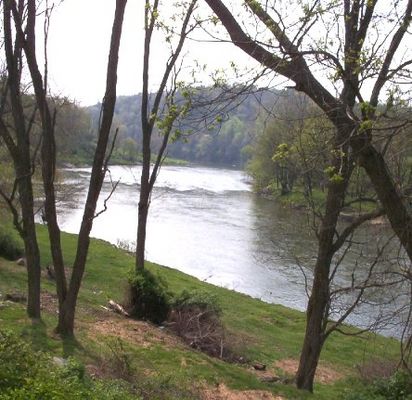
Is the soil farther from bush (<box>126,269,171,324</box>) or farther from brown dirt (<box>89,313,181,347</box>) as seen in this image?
bush (<box>126,269,171,324</box>)

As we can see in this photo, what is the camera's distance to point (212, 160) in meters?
142

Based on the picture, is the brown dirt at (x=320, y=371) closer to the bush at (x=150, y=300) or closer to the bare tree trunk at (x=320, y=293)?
the bare tree trunk at (x=320, y=293)

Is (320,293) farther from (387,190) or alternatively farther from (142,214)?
(142,214)

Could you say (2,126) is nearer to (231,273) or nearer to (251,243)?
(231,273)

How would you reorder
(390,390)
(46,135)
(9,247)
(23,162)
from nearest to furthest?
(46,135) → (23,162) → (390,390) → (9,247)

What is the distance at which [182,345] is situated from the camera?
11.2 meters

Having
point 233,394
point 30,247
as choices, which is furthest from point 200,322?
point 30,247

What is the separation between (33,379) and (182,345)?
24.4 feet

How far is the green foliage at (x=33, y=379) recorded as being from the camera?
3.71 metres

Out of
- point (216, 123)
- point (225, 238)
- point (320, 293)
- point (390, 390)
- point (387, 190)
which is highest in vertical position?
point (216, 123)

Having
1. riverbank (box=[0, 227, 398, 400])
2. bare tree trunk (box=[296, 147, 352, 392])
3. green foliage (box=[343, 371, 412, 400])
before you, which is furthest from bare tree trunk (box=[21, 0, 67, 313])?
green foliage (box=[343, 371, 412, 400])

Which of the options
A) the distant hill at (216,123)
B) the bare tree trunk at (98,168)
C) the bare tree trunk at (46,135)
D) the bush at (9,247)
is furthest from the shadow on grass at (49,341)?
the bush at (9,247)

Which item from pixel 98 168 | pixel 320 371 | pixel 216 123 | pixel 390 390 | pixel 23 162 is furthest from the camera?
pixel 320 371

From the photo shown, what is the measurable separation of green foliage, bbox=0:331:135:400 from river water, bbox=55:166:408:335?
9.98m
